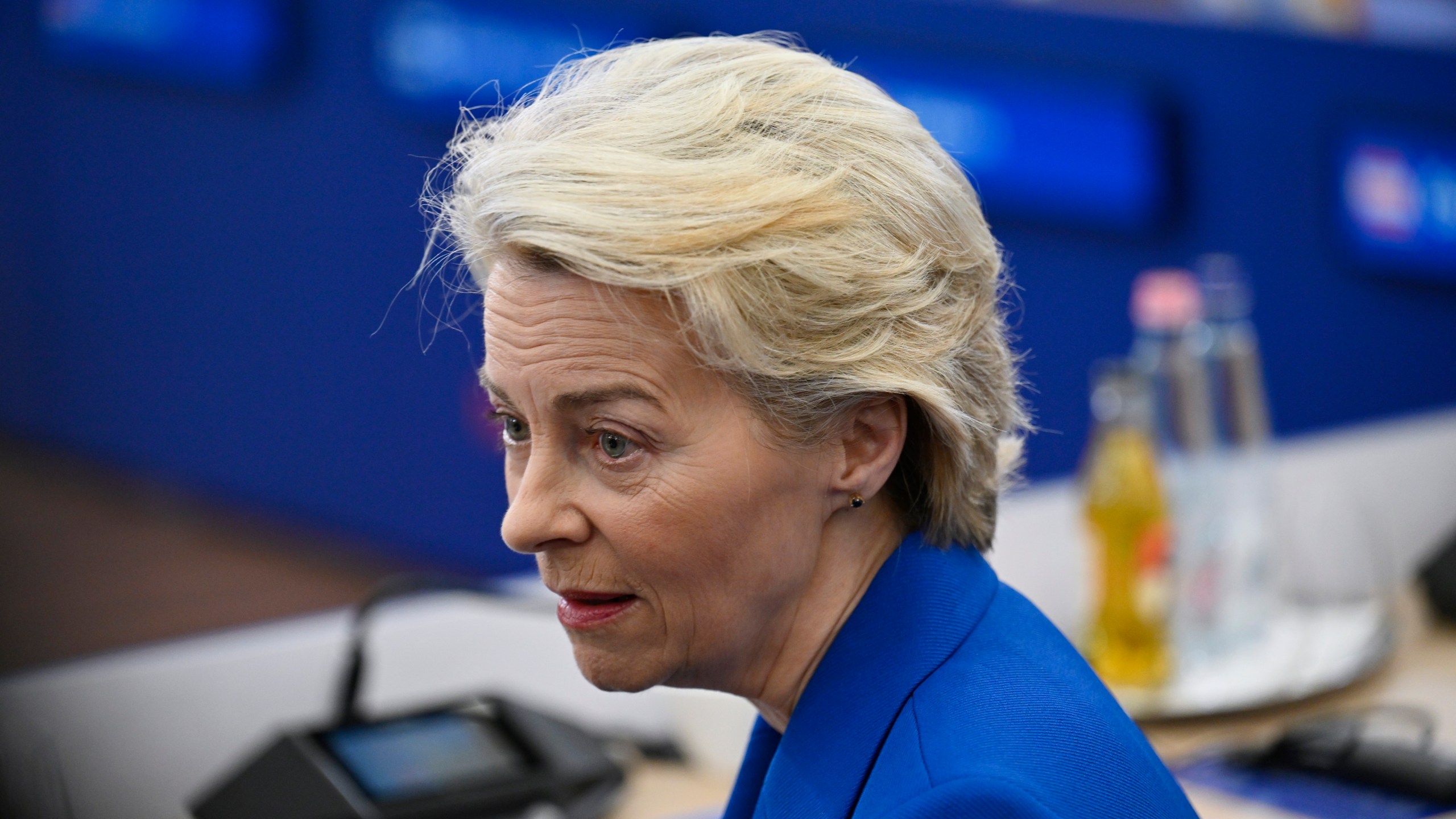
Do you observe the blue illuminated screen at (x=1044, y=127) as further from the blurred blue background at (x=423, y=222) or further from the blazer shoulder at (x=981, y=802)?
the blazer shoulder at (x=981, y=802)

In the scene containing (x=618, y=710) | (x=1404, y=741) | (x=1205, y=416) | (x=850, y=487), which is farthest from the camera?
(x=1205, y=416)

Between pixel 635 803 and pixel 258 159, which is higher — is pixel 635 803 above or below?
below

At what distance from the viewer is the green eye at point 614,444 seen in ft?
2.38

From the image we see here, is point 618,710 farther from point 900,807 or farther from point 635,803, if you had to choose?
point 900,807

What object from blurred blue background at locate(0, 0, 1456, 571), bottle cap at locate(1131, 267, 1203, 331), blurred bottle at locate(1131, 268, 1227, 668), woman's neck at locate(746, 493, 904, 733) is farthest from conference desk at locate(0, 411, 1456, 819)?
blurred blue background at locate(0, 0, 1456, 571)

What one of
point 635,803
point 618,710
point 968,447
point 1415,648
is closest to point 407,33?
point 618,710

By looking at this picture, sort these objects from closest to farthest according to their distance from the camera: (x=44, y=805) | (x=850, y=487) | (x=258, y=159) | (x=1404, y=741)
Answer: (x=850, y=487)
(x=44, y=805)
(x=1404, y=741)
(x=258, y=159)

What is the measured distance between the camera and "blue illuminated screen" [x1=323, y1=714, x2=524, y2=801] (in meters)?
1.25

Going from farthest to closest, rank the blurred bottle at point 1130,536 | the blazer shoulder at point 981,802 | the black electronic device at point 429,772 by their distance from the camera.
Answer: the blurred bottle at point 1130,536
the black electronic device at point 429,772
the blazer shoulder at point 981,802

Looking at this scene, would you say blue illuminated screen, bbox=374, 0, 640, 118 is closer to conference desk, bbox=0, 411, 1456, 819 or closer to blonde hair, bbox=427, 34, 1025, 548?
conference desk, bbox=0, 411, 1456, 819

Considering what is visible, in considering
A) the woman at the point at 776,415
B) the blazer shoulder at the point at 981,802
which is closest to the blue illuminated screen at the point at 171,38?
the woman at the point at 776,415

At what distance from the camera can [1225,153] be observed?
3.00 metres

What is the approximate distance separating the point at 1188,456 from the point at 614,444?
1.26m

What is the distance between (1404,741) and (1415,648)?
448 millimetres
